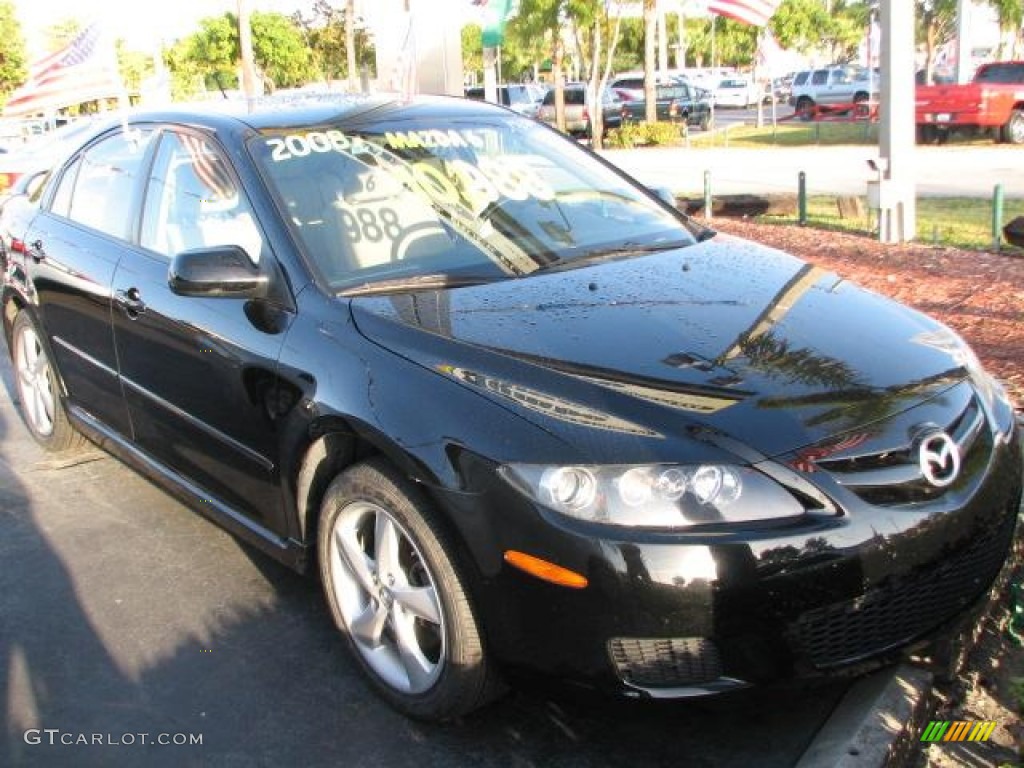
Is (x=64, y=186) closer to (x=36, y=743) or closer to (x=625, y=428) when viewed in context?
(x=36, y=743)

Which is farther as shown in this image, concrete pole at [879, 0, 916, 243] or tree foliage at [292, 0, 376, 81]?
tree foliage at [292, 0, 376, 81]

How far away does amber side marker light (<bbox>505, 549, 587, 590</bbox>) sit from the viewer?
8.00ft

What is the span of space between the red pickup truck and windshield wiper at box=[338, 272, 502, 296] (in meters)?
21.7

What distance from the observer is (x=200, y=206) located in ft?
12.6

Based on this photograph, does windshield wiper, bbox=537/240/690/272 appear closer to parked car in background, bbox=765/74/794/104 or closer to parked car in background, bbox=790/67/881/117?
parked car in background, bbox=790/67/881/117

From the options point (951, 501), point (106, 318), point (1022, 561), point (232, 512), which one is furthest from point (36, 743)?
point (1022, 561)

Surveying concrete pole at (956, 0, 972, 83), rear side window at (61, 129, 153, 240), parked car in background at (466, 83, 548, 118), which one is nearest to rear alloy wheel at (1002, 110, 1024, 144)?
concrete pole at (956, 0, 972, 83)

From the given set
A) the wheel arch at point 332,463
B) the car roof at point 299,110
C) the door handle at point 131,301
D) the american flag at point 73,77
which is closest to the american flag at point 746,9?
the american flag at point 73,77

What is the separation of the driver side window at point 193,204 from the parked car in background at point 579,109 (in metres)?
31.6

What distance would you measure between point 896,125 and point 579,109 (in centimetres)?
2740

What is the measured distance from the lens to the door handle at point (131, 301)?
389 cm

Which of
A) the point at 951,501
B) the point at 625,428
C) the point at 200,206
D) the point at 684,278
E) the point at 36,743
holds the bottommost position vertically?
the point at 36,743

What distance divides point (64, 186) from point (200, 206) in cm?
146

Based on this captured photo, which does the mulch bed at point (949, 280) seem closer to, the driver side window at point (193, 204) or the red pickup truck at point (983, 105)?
the driver side window at point (193, 204)
